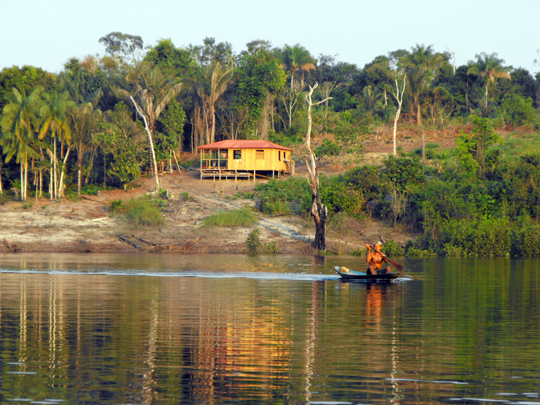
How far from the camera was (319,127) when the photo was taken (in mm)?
63750

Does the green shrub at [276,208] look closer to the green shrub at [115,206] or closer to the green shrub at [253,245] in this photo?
the green shrub at [253,245]

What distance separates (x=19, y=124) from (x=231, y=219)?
17.2 meters

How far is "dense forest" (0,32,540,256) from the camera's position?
4534 cm

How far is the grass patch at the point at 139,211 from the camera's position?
45.6 metres

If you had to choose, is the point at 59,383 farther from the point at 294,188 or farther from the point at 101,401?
the point at 294,188

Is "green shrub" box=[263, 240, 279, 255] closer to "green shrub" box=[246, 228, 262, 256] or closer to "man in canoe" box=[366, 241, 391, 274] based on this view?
"green shrub" box=[246, 228, 262, 256]

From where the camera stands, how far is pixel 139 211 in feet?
151

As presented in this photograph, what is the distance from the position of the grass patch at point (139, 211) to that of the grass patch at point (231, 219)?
361 cm

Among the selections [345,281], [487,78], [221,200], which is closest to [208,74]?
[221,200]

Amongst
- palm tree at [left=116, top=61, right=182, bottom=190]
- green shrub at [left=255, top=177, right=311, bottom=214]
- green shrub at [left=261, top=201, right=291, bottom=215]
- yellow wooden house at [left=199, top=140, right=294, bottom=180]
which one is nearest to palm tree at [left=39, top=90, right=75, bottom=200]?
palm tree at [left=116, top=61, right=182, bottom=190]

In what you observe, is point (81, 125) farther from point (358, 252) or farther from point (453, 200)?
point (453, 200)

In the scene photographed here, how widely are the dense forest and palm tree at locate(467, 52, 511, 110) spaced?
195mm

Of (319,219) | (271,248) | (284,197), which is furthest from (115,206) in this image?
(319,219)

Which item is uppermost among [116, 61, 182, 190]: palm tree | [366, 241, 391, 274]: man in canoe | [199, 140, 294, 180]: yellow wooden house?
[116, 61, 182, 190]: palm tree
